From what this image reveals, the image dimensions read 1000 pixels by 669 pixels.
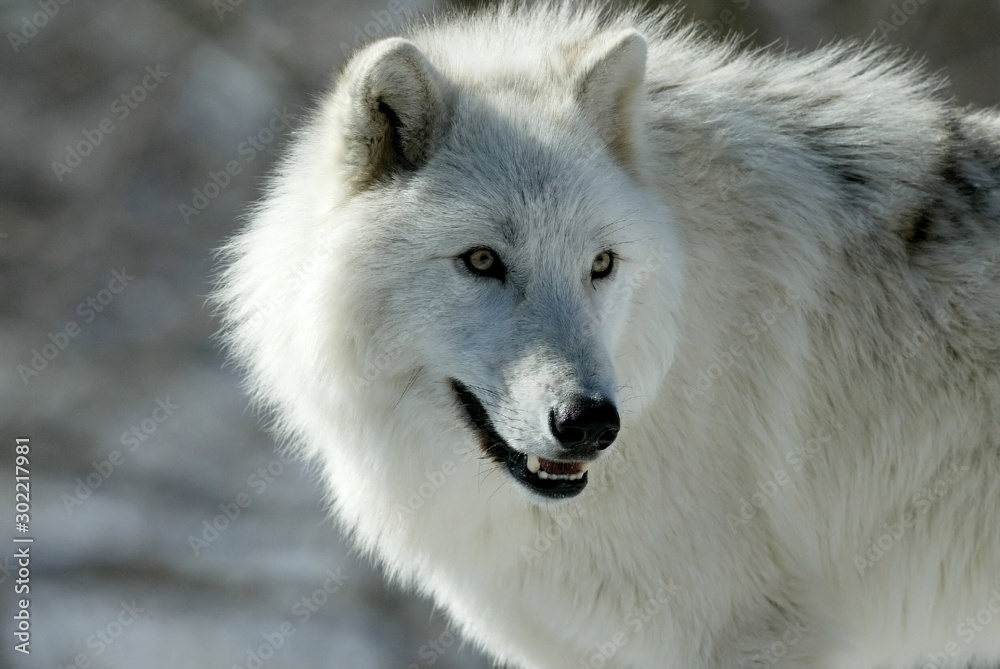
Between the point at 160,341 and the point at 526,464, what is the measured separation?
6.68 meters

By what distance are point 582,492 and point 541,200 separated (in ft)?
2.71

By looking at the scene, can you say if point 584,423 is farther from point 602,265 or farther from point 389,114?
point 389,114

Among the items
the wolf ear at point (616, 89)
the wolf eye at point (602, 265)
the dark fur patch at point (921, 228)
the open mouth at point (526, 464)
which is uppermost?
the wolf ear at point (616, 89)

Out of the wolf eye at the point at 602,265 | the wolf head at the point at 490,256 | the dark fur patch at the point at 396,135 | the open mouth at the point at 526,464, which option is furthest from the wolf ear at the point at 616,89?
the open mouth at the point at 526,464

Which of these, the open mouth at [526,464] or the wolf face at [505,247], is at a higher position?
the wolf face at [505,247]

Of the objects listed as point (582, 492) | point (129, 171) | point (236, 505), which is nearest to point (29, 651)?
point (236, 505)

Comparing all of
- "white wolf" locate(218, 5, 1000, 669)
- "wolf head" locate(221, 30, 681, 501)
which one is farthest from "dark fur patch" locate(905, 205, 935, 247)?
"wolf head" locate(221, 30, 681, 501)

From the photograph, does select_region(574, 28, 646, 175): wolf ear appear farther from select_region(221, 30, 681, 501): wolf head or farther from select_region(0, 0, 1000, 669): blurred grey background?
select_region(0, 0, 1000, 669): blurred grey background

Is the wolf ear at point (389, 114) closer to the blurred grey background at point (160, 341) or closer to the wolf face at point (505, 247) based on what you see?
the wolf face at point (505, 247)

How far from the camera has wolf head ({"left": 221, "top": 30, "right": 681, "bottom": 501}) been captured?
2721 mm

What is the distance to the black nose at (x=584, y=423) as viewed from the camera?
8.20 ft

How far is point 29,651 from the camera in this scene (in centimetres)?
715

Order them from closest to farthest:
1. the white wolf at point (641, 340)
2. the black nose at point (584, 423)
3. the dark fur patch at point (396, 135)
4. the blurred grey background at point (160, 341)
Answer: the black nose at point (584, 423)
the white wolf at point (641, 340)
the dark fur patch at point (396, 135)
the blurred grey background at point (160, 341)

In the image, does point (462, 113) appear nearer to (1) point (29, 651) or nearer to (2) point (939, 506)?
(2) point (939, 506)
